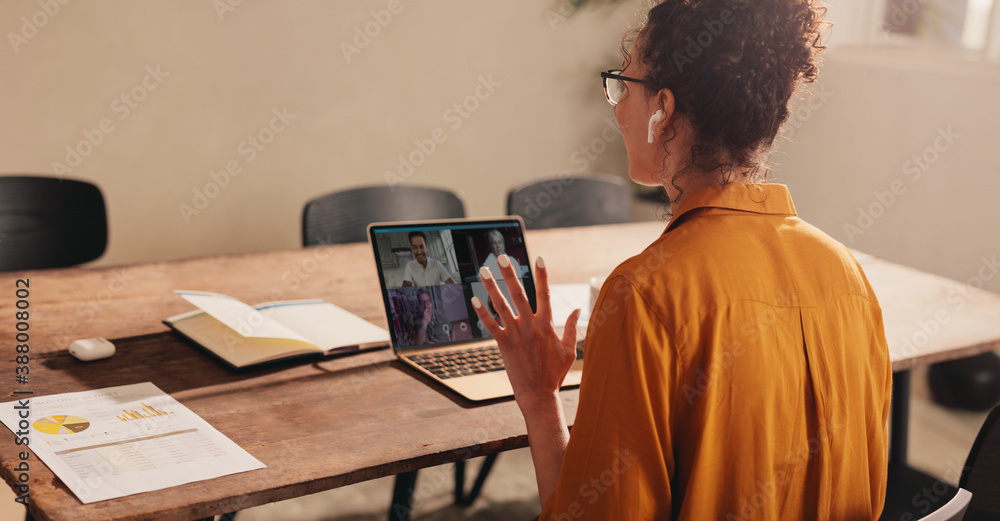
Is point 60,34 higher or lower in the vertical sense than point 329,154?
higher

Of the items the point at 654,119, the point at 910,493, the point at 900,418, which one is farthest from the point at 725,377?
the point at 900,418

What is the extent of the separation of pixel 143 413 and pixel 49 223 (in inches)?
55.3

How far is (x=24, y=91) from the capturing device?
9.61 ft

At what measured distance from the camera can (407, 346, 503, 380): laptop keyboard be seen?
4.71 feet

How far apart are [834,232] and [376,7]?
2.34m

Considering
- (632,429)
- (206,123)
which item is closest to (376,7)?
(206,123)

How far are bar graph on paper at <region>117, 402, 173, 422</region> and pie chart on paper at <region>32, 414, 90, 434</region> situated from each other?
49 mm

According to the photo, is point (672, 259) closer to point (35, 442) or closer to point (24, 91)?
point (35, 442)

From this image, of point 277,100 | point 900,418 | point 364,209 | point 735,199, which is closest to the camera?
point 735,199

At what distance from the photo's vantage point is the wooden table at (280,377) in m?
1.04

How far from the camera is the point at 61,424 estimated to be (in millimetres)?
1145

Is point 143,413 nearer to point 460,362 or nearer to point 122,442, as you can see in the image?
point 122,442

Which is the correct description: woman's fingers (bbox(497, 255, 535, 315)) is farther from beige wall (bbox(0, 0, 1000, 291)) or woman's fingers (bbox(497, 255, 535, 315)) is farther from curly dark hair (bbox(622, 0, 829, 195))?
beige wall (bbox(0, 0, 1000, 291))

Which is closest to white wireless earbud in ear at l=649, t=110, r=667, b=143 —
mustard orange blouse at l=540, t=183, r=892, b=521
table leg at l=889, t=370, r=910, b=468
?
mustard orange blouse at l=540, t=183, r=892, b=521
